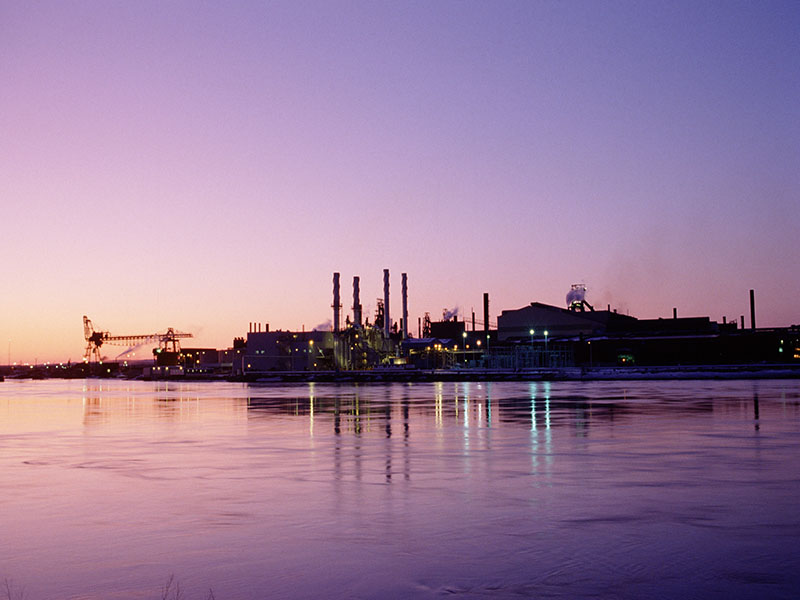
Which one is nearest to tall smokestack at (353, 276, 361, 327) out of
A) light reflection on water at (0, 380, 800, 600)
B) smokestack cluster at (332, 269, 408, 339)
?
smokestack cluster at (332, 269, 408, 339)

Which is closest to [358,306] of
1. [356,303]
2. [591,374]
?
[356,303]

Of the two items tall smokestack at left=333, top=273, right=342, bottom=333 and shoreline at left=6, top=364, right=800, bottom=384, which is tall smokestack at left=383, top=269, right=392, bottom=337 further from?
shoreline at left=6, top=364, right=800, bottom=384

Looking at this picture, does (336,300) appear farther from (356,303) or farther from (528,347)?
(528,347)

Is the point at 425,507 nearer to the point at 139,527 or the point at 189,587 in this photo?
the point at 139,527

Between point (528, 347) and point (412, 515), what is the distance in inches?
4341

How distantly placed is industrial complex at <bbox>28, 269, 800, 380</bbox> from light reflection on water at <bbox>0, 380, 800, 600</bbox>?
3010 inches

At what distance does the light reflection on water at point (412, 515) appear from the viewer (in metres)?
8.84

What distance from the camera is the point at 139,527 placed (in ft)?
39.6

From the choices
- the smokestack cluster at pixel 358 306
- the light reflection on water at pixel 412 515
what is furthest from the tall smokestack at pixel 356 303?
the light reflection on water at pixel 412 515

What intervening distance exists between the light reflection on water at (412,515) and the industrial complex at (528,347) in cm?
7644

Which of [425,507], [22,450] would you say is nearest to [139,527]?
[425,507]

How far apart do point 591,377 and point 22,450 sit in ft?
246

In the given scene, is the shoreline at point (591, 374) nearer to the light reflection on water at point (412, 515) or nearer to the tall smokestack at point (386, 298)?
the tall smokestack at point (386, 298)

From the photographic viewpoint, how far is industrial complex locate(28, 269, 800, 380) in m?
106
